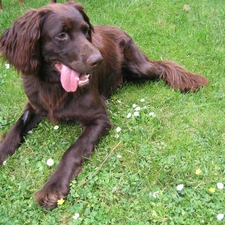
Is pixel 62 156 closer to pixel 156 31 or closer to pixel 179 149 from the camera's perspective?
pixel 179 149

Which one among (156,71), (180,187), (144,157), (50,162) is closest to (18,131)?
(50,162)

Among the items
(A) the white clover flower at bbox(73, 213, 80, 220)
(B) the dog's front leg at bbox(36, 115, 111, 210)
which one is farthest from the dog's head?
(A) the white clover flower at bbox(73, 213, 80, 220)

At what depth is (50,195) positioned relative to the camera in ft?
8.52

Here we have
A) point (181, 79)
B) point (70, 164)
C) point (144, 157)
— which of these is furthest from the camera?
point (181, 79)

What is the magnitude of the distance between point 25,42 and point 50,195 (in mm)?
1165

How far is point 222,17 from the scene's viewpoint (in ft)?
16.6

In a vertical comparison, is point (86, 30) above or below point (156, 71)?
above

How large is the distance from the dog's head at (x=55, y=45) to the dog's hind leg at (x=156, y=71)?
1168 millimetres

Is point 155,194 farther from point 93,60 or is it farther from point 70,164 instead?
point 93,60

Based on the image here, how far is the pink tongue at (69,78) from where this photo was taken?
281 cm

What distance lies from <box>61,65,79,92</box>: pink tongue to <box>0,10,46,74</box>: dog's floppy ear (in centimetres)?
22

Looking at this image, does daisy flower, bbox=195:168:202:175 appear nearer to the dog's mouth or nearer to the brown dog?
the brown dog

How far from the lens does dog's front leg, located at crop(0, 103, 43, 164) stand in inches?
122

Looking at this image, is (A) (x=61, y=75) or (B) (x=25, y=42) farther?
(A) (x=61, y=75)
